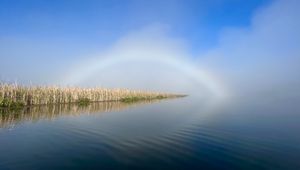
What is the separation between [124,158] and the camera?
42.0 ft

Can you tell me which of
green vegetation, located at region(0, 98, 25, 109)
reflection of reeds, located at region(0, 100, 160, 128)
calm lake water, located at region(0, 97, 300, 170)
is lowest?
calm lake water, located at region(0, 97, 300, 170)

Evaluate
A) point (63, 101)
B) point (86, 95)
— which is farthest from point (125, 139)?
point (86, 95)

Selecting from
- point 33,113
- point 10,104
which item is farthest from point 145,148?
A: point 10,104

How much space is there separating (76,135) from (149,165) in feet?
27.1

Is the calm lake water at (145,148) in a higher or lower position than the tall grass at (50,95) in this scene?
lower

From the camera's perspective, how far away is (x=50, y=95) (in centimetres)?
4409

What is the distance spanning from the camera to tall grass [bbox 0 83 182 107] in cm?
3631

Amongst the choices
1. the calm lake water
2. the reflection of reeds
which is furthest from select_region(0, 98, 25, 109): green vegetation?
the calm lake water

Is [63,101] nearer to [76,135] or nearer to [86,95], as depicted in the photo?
[86,95]

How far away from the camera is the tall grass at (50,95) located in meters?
36.3

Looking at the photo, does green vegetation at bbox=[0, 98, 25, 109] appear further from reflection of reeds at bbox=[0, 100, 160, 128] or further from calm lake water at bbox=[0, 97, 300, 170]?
calm lake water at bbox=[0, 97, 300, 170]

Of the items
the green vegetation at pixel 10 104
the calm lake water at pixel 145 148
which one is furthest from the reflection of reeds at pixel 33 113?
the calm lake water at pixel 145 148

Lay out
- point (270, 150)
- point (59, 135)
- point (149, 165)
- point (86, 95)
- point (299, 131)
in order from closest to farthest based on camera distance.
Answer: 1. point (149, 165)
2. point (270, 150)
3. point (59, 135)
4. point (299, 131)
5. point (86, 95)

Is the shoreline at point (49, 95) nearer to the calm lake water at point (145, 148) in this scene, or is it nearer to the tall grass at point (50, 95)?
the tall grass at point (50, 95)
